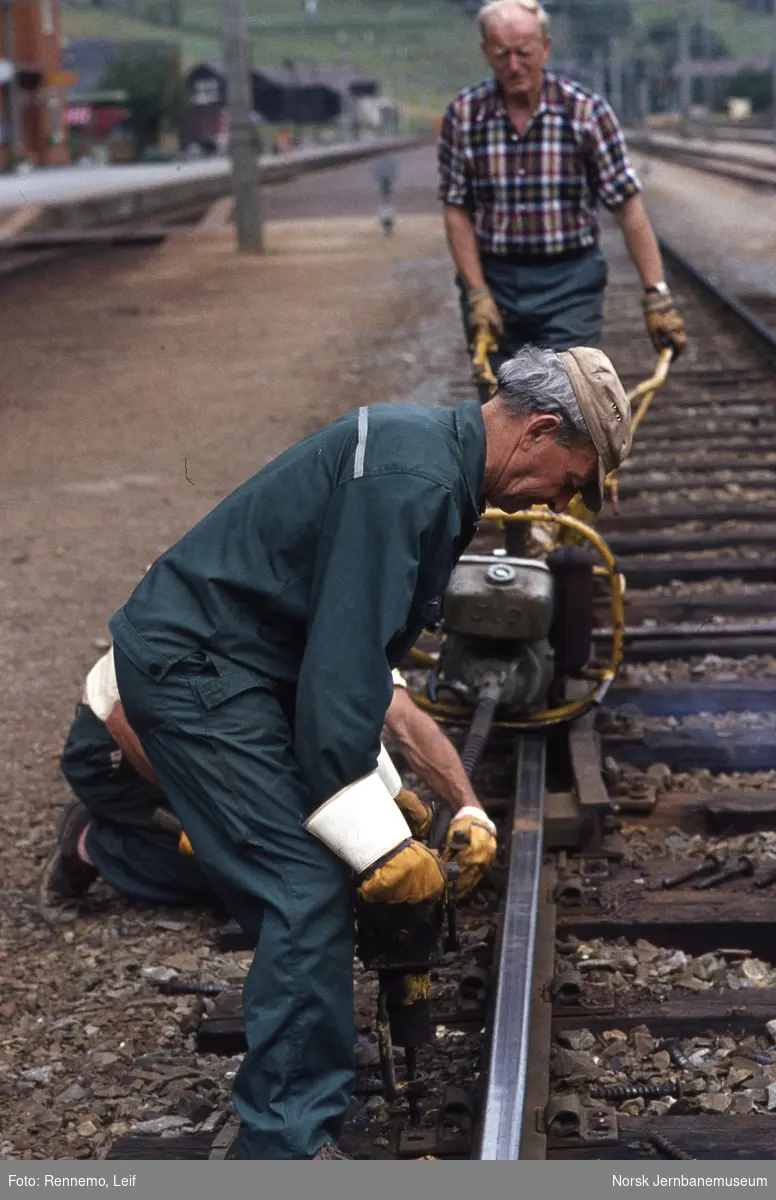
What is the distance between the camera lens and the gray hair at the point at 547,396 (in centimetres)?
309

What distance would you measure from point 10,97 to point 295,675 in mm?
68704

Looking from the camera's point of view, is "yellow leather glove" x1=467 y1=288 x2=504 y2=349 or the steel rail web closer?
the steel rail web

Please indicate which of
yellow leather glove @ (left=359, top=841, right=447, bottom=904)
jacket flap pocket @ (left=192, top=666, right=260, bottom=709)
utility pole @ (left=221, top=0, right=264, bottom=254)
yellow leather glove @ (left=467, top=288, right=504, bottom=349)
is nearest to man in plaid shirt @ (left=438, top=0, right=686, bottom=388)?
yellow leather glove @ (left=467, top=288, right=504, bottom=349)

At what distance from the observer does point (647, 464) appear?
9.70 meters

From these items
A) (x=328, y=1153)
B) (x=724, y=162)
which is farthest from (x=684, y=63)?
(x=328, y=1153)

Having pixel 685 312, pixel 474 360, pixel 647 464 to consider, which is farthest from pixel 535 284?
pixel 685 312

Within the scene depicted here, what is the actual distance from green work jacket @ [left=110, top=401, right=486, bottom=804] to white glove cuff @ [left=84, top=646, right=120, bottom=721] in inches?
55.1

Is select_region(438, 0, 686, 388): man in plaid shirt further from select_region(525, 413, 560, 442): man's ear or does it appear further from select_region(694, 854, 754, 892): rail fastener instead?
select_region(525, 413, 560, 442): man's ear

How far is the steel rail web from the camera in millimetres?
3117

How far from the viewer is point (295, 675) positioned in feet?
10.5

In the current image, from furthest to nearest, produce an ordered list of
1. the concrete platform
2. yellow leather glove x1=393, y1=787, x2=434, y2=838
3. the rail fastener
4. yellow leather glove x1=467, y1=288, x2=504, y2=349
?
the concrete platform → yellow leather glove x1=467, y1=288, x2=504, y2=349 → the rail fastener → yellow leather glove x1=393, y1=787, x2=434, y2=838

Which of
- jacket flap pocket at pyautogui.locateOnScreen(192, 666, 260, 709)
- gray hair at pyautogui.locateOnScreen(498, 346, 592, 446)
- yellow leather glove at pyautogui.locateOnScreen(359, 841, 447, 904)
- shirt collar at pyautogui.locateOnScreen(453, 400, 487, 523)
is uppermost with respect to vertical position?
gray hair at pyautogui.locateOnScreen(498, 346, 592, 446)

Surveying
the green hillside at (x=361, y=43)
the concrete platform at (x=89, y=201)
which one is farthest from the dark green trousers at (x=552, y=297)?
the green hillside at (x=361, y=43)

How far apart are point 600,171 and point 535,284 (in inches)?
18.7
